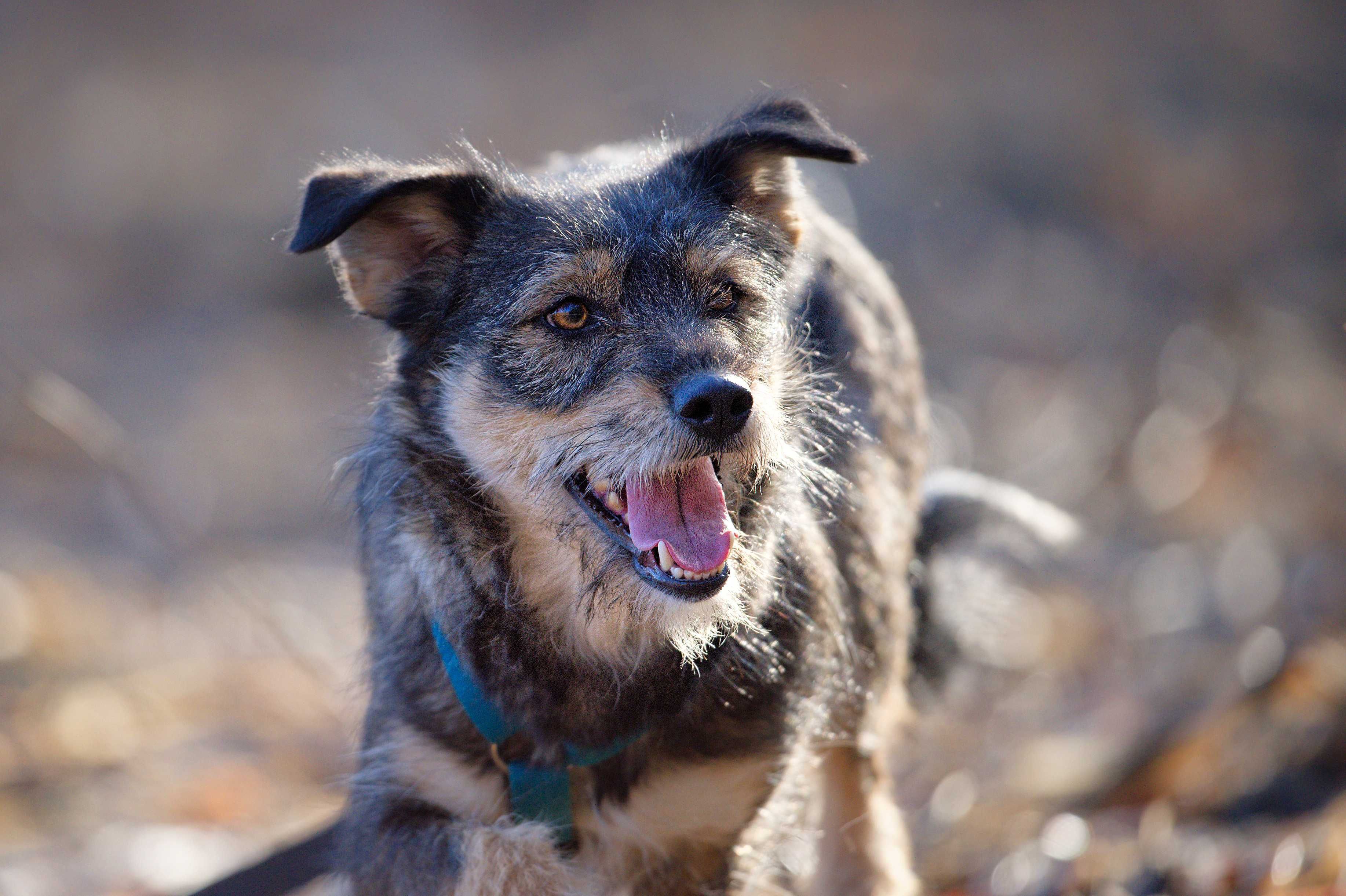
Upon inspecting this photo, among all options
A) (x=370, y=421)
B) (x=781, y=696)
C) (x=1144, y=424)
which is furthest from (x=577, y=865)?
(x=1144, y=424)

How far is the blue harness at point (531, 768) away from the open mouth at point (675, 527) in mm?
466

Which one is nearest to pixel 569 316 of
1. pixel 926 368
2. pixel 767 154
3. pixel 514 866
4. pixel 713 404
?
pixel 713 404

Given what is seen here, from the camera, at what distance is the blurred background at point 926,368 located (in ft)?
Answer: 13.8

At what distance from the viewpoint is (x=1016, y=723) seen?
4941mm

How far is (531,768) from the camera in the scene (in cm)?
283

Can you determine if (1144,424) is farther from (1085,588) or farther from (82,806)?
(82,806)

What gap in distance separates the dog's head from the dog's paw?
1.62ft

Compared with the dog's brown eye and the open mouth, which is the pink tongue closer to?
the open mouth

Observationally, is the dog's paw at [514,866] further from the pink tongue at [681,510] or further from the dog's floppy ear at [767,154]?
the dog's floppy ear at [767,154]

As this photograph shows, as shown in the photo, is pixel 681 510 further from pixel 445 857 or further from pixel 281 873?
pixel 281 873

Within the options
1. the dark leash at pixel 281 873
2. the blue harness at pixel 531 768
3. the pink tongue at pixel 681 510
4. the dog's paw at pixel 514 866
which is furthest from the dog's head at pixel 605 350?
the dark leash at pixel 281 873

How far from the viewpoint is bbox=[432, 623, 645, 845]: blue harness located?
2809 mm

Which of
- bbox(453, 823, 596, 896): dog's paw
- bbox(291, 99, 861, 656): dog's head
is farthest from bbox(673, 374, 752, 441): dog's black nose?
bbox(453, 823, 596, 896): dog's paw

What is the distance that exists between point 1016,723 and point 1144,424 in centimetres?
299
